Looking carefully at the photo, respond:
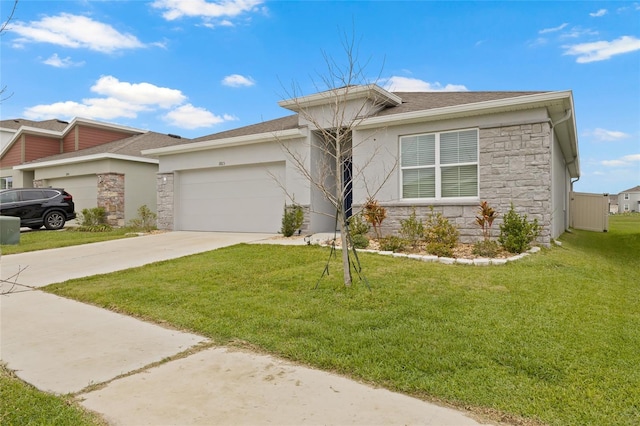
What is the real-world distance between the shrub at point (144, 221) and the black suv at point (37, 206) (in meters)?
2.53

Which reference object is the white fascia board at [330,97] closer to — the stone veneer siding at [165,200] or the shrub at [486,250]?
the shrub at [486,250]

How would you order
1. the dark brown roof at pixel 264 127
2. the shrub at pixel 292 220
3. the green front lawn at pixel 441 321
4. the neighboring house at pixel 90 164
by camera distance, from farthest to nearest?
the neighboring house at pixel 90 164, the dark brown roof at pixel 264 127, the shrub at pixel 292 220, the green front lawn at pixel 441 321

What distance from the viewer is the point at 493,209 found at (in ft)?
30.5

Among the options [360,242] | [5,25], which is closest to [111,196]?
[360,242]

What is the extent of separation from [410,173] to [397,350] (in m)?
7.64

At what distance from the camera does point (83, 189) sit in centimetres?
1827

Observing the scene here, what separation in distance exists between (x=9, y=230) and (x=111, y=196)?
5253 mm

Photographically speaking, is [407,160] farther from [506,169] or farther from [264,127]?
[264,127]

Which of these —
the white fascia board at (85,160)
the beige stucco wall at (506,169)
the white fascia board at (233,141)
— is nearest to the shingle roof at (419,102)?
the white fascia board at (233,141)

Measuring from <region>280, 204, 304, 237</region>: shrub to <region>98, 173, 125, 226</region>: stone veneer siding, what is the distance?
9090 mm

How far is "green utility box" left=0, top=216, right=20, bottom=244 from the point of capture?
11.6 metres

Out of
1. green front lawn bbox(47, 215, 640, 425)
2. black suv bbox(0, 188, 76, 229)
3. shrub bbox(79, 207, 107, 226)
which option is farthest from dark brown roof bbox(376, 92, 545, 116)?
black suv bbox(0, 188, 76, 229)

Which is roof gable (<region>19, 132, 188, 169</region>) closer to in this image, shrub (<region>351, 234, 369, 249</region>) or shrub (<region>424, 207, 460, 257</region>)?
shrub (<region>351, 234, 369, 249</region>)

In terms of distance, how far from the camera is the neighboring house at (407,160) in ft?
29.7
